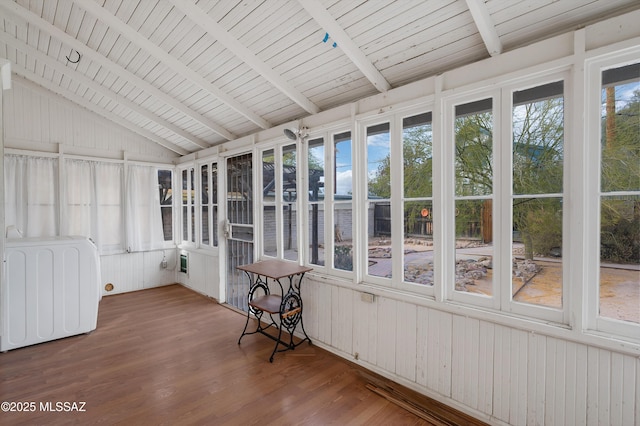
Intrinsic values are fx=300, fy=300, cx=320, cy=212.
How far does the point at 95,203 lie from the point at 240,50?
3.82 metres

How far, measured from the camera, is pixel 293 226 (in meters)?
3.48

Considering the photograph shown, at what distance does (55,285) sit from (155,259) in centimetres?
226

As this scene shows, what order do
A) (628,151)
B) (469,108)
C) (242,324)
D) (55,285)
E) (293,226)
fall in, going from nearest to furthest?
(628,151), (469,108), (55,285), (293,226), (242,324)

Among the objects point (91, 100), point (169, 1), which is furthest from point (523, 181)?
point (91, 100)

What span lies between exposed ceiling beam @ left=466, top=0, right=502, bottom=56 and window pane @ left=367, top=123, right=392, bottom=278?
0.91m

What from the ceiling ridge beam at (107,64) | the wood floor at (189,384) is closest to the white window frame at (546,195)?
the wood floor at (189,384)

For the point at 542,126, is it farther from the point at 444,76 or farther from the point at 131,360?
the point at 131,360

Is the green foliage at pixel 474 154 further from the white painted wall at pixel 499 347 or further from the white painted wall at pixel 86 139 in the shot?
the white painted wall at pixel 86 139

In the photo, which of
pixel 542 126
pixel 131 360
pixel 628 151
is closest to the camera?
pixel 628 151

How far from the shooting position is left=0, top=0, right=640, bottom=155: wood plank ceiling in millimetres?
1870

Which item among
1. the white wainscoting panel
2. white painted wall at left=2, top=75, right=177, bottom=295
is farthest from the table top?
white painted wall at left=2, top=75, right=177, bottom=295

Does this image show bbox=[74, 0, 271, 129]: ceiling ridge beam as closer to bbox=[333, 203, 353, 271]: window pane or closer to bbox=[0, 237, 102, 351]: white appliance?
bbox=[333, 203, 353, 271]: window pane

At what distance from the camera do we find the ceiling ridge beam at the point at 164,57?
244 centimetres

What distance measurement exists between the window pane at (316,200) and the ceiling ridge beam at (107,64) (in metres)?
1.65
